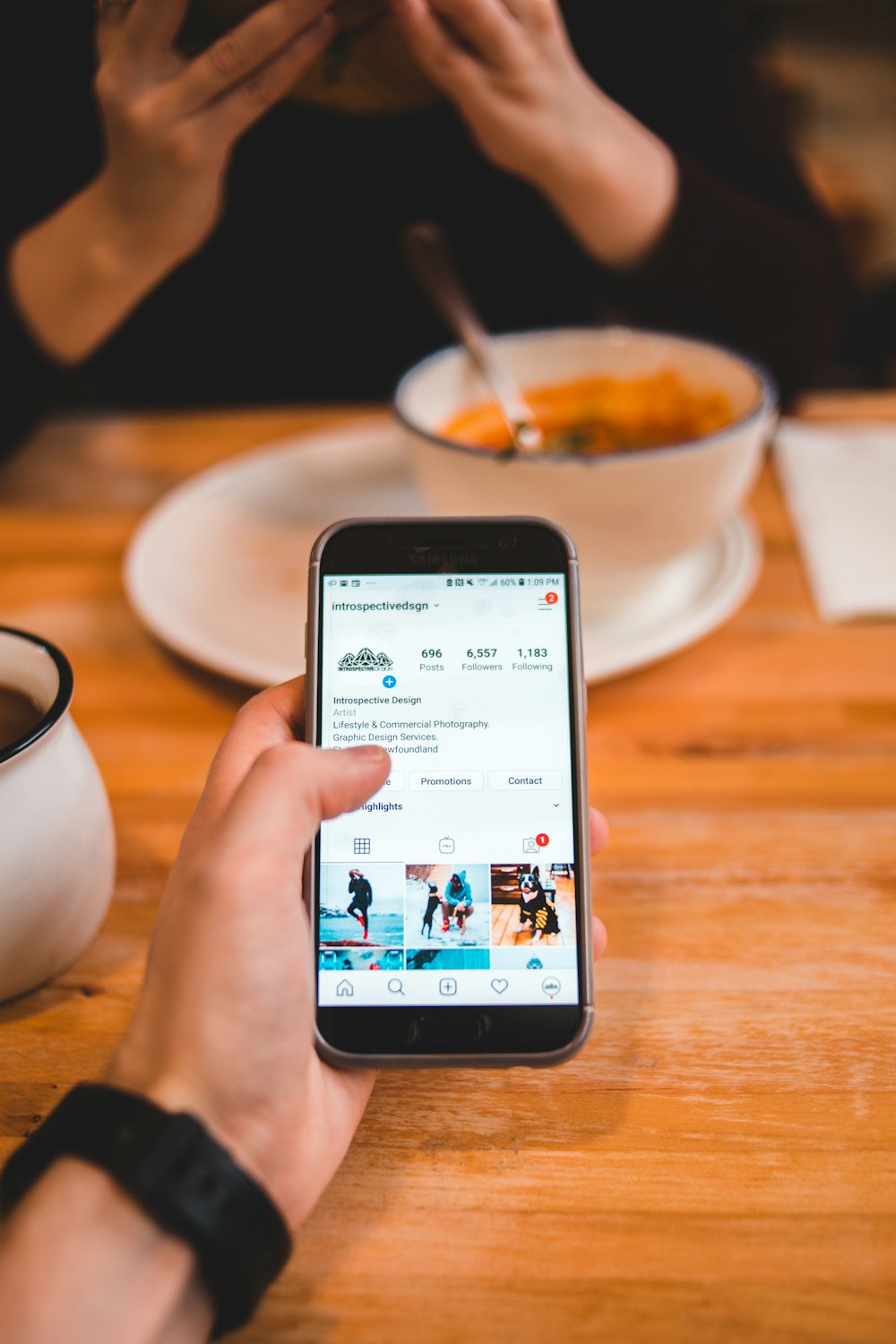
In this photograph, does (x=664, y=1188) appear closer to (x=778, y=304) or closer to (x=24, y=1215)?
(x=24, y=1215)

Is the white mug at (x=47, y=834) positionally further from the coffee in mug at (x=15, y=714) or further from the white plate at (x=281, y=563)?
the white plate at (x=281, y=563)

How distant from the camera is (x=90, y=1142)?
12.7 inches

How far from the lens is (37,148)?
1.01 metres

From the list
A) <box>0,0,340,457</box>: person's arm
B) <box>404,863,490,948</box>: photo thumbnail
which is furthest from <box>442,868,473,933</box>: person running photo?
<box>0,0,340,457</box>: person's arm

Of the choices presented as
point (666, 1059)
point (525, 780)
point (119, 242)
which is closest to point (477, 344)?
point (119, 242)

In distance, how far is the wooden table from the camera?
0.35m

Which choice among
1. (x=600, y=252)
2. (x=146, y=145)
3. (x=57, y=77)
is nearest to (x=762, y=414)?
(x=600, y=252)

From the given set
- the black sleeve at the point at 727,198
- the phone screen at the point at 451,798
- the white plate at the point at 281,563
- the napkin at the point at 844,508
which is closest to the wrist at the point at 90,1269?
the phone screen at the point at 451,798

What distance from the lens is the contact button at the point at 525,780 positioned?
17.8 inches

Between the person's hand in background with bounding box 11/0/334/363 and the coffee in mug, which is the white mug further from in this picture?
the person's hand in background with bounding box 11/0/334/363

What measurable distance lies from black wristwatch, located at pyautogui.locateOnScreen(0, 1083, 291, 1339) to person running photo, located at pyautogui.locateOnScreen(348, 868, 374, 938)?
117 mm

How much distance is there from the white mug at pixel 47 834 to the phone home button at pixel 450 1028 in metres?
0.17

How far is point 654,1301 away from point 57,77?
43.4 inches

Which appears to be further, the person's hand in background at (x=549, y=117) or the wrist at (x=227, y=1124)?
the person's hand in background at (x=549, y=117)
